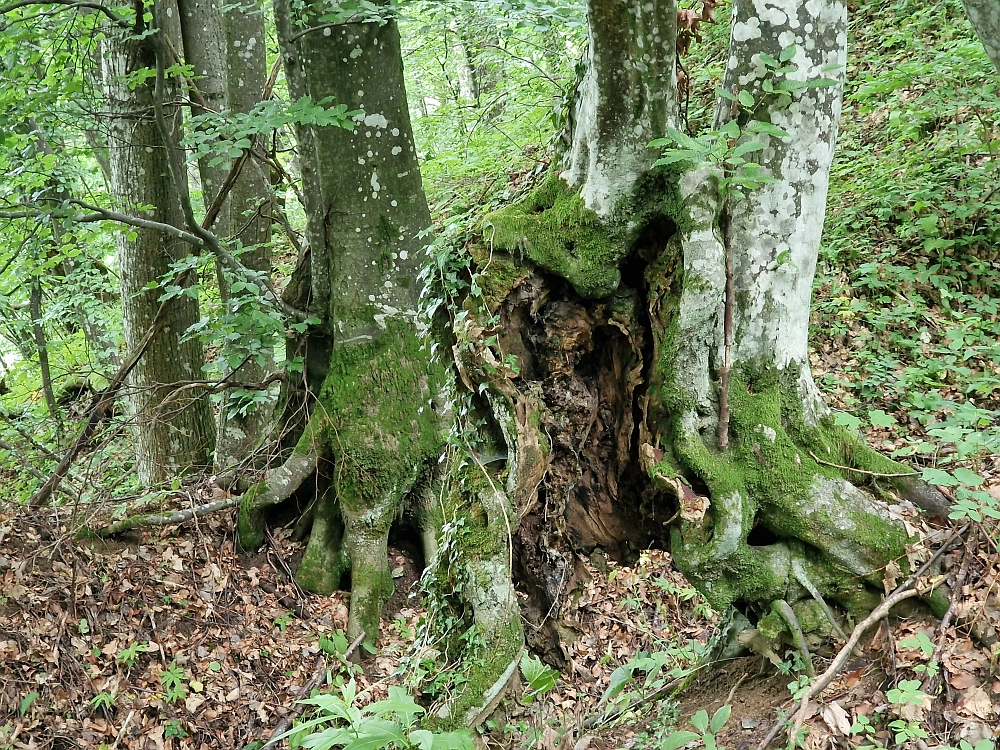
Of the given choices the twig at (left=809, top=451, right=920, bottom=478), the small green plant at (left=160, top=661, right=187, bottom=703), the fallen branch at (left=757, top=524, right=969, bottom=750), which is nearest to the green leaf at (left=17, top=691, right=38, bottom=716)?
the small green plant at (left=160, top=661, right=187, bottom=703)

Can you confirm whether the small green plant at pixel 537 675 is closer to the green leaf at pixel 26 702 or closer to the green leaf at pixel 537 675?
the green leaf at pixel 537 675

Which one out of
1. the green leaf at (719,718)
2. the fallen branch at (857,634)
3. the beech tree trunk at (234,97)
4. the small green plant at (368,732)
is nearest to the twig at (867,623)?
the fallen branch at (857,634)

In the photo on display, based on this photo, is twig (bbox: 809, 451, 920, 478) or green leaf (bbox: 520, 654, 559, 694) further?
twig (bbox: 809, 451, 920, 478)

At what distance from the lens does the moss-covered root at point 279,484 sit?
592 cm

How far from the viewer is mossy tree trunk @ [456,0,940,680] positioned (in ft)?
11.0

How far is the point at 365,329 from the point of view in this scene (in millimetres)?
5867

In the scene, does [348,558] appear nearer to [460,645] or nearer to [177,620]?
[177,620]

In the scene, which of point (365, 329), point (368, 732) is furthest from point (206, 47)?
point (368, 732)

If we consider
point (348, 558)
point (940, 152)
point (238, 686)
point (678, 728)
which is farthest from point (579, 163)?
point (940, 152)

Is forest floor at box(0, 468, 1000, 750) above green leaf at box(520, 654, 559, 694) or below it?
below

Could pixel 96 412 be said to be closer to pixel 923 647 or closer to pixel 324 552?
pixel 324 552

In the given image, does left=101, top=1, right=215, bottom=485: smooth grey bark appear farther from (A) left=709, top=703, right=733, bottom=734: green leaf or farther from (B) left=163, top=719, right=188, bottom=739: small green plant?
(A) left=709, top=703, right=733, bottom=734: green leaf

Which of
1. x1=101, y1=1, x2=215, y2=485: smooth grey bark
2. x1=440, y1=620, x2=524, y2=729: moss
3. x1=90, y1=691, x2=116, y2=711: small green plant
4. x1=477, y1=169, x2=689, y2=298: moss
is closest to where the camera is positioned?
x1=440, y1=620, x2=524, y2=729: moss

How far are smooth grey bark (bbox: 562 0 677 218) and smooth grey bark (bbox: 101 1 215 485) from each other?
4.75m
